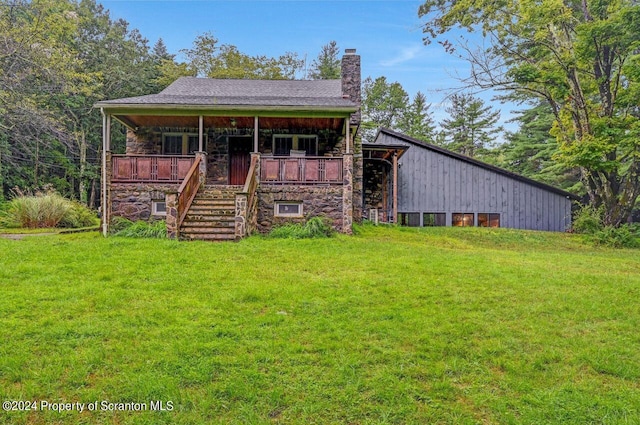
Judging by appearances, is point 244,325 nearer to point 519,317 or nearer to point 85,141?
point 519,317

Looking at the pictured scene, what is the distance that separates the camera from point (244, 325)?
14.2ft

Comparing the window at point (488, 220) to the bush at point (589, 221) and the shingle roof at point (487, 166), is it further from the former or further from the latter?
the bush at point (589, 221)

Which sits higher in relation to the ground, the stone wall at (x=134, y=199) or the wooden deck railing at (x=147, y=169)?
the wooden deck railing at (x=147, y=169)

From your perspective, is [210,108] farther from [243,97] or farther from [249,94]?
[249,94]

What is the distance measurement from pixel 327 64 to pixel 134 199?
3007 centimetres

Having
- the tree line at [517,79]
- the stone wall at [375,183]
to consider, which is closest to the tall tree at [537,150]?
the tree line at [517,79]

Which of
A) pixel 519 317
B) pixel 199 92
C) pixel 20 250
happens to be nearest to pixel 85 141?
pixel 199 92

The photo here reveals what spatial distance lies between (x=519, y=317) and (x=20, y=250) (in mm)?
9353

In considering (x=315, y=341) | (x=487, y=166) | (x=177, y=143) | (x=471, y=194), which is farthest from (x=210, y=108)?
(x=487, y=166)

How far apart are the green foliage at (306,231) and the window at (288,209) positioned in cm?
54

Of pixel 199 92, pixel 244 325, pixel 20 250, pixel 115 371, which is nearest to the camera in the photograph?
pixel 115 371

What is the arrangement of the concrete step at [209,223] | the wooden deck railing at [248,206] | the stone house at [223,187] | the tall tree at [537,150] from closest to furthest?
the wooden deck railing at [248,206], the concrete step at [209,223], the stone house at [223,187], the tall tree at [537,150]

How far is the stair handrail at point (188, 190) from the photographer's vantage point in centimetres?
983

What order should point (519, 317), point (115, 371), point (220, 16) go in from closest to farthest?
point (115, 371) → point (519, 317) → point (220, 16)
